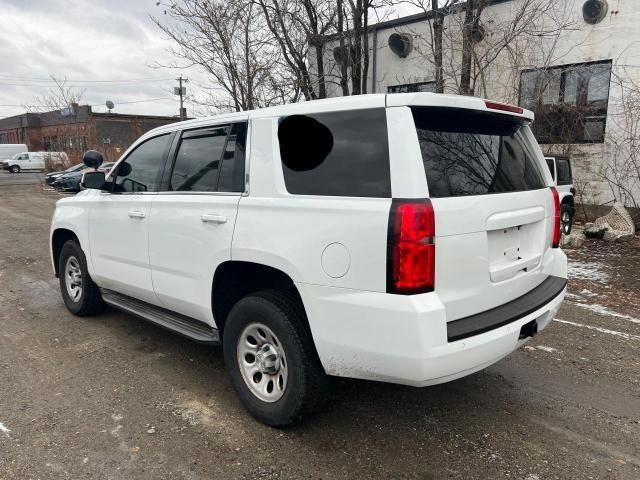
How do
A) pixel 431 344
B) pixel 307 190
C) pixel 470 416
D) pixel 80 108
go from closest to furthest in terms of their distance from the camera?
pixel 431 344 → pixel 307 190 → pixel 470 416 → pixel 80 108

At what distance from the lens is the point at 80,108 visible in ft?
109

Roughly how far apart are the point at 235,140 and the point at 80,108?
35.1 metres

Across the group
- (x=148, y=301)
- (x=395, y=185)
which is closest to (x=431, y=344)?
(x=395, y=185)

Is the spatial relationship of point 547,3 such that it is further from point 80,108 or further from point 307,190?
point 80,108

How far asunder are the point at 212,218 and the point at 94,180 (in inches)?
73.0

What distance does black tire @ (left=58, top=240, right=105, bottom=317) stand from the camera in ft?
15.5

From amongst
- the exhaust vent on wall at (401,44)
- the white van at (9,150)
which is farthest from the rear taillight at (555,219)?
the white van at (9,150)

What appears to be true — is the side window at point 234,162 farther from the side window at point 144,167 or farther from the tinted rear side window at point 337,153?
the side window at point 144,167

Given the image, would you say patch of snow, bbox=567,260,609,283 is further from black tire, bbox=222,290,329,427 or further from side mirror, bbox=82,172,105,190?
side mirror, bbox=82,172,105,190

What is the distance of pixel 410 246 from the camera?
2.23m

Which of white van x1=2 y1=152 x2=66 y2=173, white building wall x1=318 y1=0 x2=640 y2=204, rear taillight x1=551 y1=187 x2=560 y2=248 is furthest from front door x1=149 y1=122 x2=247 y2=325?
white van x1=2 y1=152 x2=66 y2=173

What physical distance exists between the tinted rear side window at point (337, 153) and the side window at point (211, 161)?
0.40 metres

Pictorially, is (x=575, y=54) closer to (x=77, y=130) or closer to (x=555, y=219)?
(x=555, y=219)

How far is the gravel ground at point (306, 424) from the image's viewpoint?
261cm
